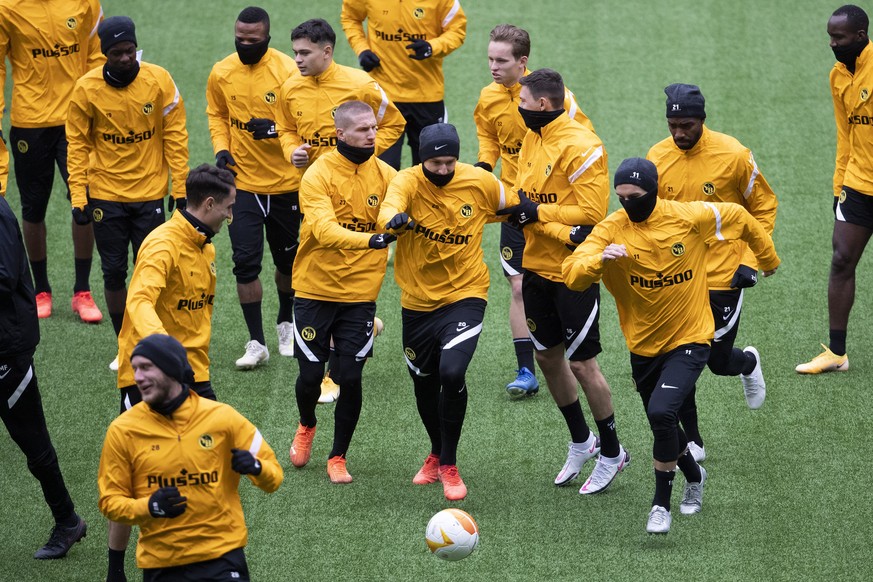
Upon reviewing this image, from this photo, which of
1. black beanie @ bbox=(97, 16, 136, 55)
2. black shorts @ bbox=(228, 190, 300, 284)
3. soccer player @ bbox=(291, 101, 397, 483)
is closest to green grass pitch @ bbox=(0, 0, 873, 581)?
soccer player @ bbox=(291, 101, 397, 483)

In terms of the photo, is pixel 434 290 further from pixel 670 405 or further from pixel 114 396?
pixel 114 396

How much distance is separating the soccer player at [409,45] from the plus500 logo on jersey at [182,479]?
4.95 metres

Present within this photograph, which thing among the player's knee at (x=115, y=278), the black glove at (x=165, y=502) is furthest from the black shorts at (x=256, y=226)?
the black glove at (x=165, y=502)

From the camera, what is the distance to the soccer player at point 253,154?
8750mm

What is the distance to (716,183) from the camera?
720 centimetres

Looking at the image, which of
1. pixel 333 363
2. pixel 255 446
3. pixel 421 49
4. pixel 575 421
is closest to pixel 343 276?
pixel 333 363

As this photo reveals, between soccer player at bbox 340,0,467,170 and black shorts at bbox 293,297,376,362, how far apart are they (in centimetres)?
264

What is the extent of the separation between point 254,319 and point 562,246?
2907 mm

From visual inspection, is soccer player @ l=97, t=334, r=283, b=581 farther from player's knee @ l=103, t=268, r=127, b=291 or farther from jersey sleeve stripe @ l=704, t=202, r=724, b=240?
player's knee @ l=103, t=268, r=127, b=291

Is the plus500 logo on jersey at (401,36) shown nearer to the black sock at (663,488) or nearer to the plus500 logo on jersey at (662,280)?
the plus500 logo on jersey at (662,280)

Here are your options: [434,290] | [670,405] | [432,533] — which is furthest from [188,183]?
[670,405]

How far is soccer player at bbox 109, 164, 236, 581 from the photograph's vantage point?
609 centimetres

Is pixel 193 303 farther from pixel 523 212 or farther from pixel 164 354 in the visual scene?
pixel 523 212

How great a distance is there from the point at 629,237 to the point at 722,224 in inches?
22.4
